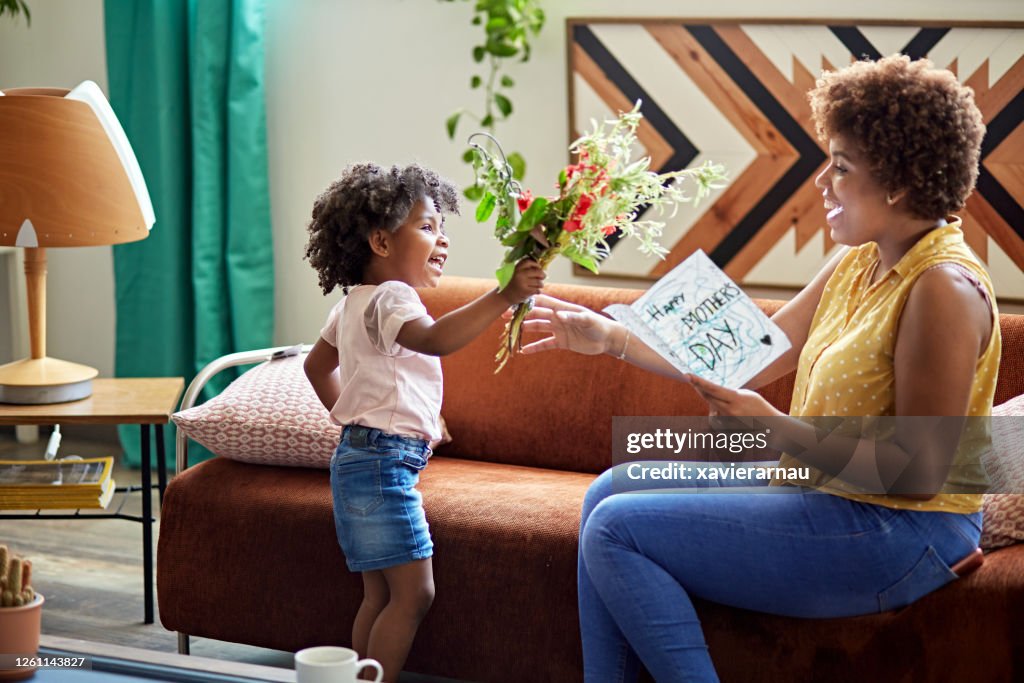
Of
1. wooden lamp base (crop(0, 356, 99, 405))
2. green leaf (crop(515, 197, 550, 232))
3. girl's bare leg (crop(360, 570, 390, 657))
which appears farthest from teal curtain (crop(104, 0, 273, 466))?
green leaf (crop(515, 197, 550, 232))

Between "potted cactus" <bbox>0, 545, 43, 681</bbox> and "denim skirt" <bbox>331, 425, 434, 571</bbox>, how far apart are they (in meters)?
0.58

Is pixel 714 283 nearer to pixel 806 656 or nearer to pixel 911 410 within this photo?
pixel 911 410

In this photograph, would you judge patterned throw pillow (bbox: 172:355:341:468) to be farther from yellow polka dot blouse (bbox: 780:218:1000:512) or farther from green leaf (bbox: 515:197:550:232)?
yellow polka dot blouse (bbox: 780:218:1000:512)

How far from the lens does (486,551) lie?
2170 mm

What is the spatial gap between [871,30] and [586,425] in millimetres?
1257

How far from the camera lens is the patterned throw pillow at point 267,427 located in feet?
7.83

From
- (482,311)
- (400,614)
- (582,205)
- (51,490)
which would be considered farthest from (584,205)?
(51,490)

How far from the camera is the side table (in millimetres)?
Result: 2580

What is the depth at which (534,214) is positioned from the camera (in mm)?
1868

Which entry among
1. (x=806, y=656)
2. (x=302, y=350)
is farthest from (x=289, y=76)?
(x=806, y=656)

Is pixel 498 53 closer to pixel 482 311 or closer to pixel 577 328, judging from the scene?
pixel 577 328

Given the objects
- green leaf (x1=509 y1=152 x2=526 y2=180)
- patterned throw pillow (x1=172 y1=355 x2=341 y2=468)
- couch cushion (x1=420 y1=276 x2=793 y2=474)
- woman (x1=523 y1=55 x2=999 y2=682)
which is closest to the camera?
woman (x1=523 y1=55 x2=999 y2=682)

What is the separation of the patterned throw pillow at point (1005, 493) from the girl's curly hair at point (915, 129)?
40 cm

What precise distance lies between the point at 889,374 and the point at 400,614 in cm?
91
